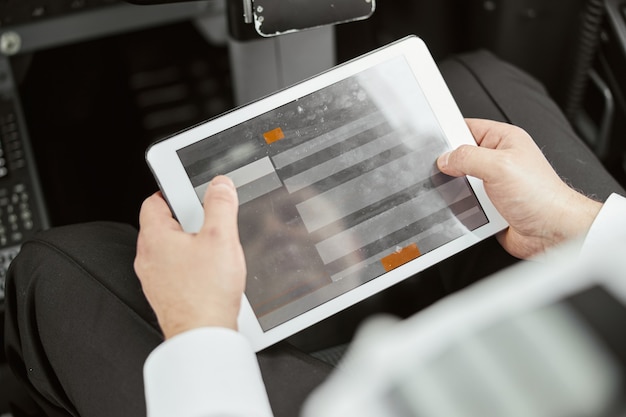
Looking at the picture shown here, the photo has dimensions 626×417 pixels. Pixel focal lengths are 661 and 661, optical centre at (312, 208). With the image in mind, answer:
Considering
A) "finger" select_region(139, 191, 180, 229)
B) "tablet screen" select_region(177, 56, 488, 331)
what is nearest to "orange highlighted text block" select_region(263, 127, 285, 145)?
"tablet screen" select_region(177, 56, 488, 331)

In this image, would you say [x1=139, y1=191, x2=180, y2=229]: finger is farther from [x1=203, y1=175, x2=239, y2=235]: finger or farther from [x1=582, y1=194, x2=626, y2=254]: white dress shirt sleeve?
[x1=582, y1=194, x2=626, y2=254]: white dress shirt sleeve

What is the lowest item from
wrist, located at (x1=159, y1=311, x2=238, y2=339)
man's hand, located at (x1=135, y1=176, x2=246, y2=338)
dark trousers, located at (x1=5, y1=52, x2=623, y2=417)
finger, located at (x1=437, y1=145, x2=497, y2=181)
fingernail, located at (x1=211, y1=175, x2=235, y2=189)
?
Result: dark trousers, located at (x1=5, y1=52, x2=623, y2=417)

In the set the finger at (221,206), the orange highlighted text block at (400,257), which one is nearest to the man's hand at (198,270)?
the finger at (221,206)

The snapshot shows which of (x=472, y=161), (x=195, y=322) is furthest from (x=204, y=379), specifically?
(x=472, y=161)

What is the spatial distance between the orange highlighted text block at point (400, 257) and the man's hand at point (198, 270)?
0.49 ft

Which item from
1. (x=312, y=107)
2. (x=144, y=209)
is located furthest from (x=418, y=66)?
(x=144, y=209)

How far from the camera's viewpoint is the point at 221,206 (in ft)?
1.76

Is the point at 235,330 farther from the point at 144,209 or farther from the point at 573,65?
the point at 573,65

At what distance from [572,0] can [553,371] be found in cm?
87

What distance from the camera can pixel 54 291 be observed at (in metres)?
0.61

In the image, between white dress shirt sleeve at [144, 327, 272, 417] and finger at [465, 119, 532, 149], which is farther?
finger at [465, 119, 532, 149]

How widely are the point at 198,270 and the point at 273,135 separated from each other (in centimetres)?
16

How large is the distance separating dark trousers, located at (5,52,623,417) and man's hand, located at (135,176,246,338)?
6 centimetres

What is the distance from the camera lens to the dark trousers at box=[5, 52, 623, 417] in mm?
562
